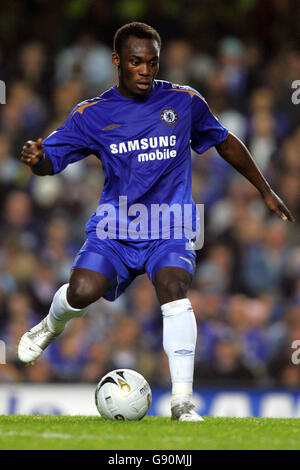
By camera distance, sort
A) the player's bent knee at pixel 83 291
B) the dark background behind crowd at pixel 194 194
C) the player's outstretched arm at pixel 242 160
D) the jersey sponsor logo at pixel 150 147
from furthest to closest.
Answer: the dark background behind crowd at pixel 194 194 < the player's outstretched arm at pixel 242 160 < the jersey sponsor logo at pixel 150 147 < the player's bent knee at pixel 83 291

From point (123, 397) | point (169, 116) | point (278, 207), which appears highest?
point (169, 116)

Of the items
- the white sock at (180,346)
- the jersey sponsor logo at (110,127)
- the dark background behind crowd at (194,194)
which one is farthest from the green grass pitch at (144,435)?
the dark background behind crowd at (194,194)

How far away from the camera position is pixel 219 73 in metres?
11.6

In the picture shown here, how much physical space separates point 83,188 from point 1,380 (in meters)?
2.63

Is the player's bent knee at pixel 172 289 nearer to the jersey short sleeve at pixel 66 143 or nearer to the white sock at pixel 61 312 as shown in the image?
the white sock at pixel 61 312

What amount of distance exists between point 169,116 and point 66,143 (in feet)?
2.21

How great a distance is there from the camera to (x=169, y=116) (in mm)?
5707

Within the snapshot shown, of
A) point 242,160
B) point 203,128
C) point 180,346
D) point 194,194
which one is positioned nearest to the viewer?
point 180,346

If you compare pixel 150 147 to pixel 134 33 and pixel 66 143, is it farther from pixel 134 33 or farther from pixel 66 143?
pixel 134 33

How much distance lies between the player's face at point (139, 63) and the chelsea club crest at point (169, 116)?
18 cm

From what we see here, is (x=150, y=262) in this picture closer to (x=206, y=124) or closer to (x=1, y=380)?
(x=206, y=124)

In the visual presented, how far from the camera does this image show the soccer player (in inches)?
217

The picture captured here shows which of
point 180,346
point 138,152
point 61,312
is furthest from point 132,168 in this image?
point 180,346

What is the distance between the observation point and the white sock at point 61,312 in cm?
566
